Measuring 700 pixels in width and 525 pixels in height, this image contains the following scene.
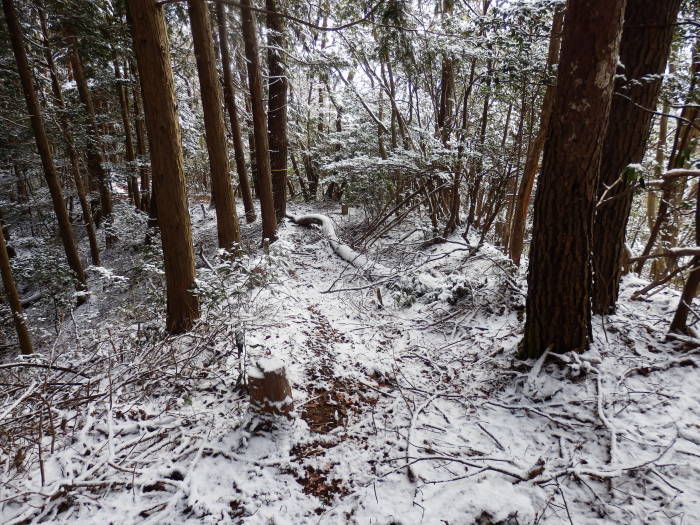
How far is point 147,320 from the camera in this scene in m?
5.02

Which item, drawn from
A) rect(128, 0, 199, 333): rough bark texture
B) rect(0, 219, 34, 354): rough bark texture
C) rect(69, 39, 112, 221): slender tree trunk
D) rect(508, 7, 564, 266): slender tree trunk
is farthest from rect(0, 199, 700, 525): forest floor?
rect(69, 39, 112, 221): slender tree trunk

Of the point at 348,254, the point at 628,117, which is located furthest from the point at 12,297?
the point at 628,117

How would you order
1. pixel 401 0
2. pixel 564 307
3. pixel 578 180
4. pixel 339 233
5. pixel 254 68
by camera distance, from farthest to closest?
pixel 339 233 < pixel 254 68 < pixel 401 0 < pixel 564 307 < pixel 578 180

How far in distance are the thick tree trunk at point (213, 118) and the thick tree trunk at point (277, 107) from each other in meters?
3.46

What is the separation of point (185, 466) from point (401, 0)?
7669 millimetres

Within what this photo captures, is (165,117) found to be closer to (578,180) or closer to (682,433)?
(578,180)

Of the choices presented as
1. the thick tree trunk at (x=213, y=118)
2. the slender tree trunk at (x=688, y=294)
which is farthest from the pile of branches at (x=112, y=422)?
the slender tree trunk at (x=688, y=294)

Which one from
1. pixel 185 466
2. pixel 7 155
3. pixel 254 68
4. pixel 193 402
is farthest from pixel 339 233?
pixel 7 155

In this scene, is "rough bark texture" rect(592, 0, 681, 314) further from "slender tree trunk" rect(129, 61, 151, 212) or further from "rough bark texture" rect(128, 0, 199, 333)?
"slender tree trunk" rect(129, 61, 151, 212)

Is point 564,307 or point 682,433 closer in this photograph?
point 682,433

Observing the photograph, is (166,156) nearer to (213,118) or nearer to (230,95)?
(213,118)

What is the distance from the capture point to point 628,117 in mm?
3447

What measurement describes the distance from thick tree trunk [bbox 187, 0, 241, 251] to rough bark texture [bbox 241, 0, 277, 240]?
5.80 feet

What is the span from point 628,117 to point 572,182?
128cm
